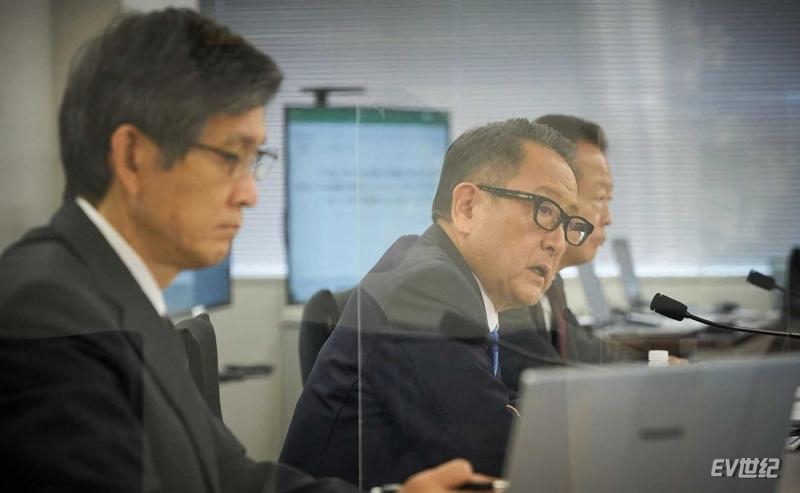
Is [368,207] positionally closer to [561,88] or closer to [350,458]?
[350,458]

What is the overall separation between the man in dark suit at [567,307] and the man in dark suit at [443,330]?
0.05 m

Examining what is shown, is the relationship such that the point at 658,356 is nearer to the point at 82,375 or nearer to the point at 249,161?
the point at 249,161

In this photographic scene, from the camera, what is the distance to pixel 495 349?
1.65 metres

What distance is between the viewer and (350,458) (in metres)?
1.55

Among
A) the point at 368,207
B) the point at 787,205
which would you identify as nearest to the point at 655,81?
the point at 787,205

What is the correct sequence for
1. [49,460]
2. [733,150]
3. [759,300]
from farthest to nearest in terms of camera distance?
[733,150] < [759,300] < [49,460]

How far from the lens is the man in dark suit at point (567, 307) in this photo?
1.70 m

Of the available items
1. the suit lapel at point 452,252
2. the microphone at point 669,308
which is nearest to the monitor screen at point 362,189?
the suit lapel at point 452,252

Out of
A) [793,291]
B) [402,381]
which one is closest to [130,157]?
[402,381]

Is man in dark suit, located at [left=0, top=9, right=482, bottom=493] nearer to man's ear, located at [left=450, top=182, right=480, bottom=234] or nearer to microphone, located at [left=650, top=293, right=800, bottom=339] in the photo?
man's ear, located at [left=450, top=182, right=480, bottom=234]

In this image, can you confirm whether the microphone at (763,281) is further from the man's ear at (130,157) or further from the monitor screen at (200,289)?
the man's ear at (130,157)

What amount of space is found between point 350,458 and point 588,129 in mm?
870

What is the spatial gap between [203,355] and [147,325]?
0.14 m

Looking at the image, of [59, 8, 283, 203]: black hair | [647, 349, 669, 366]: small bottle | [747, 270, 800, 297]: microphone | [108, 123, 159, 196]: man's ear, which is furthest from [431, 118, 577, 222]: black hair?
[747, 270, 800, 297]: microphone
